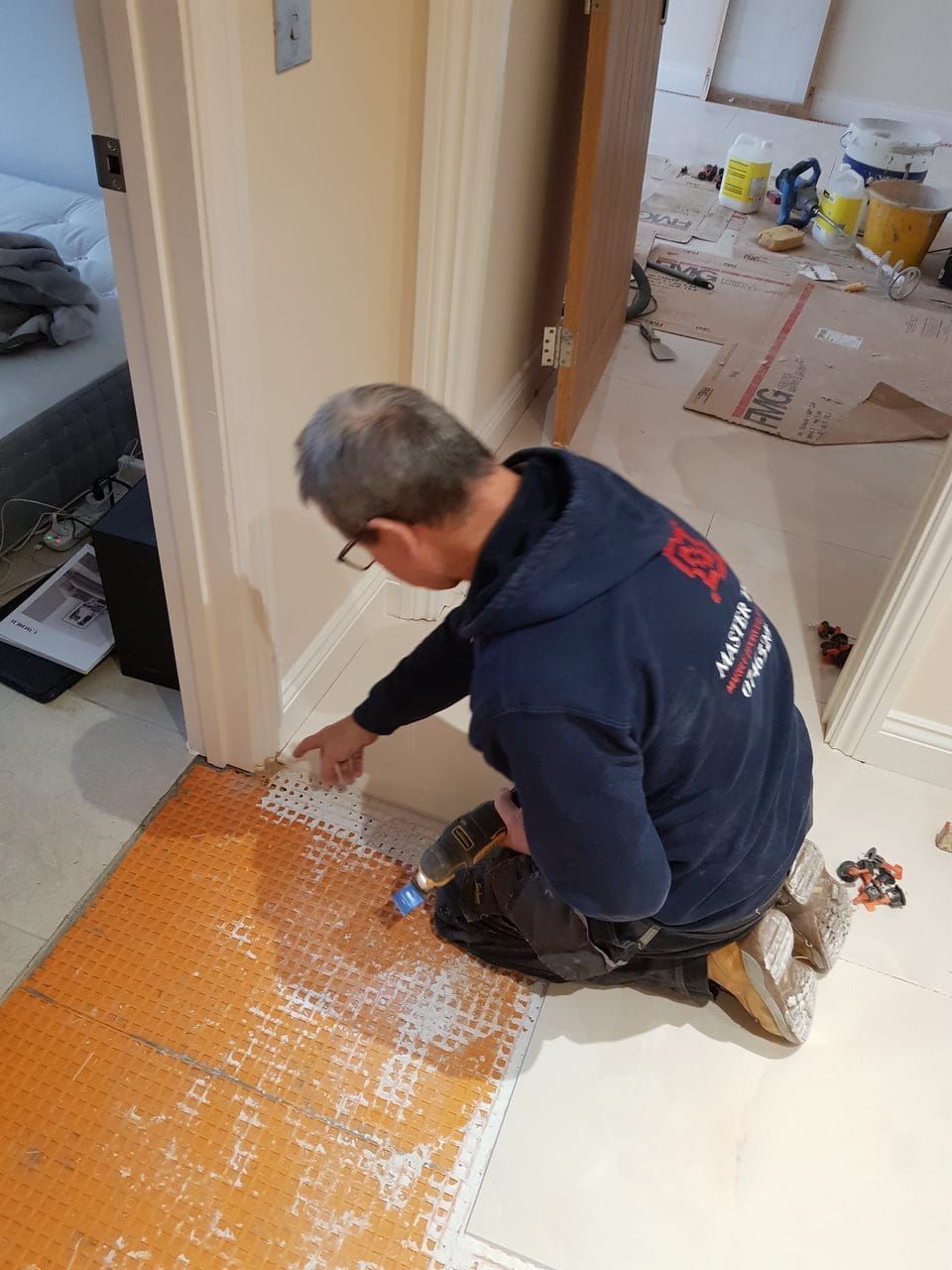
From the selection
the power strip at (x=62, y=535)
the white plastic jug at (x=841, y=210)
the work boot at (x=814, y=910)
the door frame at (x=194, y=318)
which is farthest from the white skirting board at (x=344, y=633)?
the white plastic jug at (x=841, y=210)

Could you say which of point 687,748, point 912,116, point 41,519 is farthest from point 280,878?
point 912,116

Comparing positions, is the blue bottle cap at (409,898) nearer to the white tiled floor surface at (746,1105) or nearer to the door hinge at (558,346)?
the white tiled floor surface at (746,1105)

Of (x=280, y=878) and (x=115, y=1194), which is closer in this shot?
(x=115, y=1194)

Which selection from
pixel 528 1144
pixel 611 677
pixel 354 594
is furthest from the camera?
pixel 354 594

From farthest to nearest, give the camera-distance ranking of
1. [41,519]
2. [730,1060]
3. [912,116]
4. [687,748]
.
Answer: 1. [912,116]
2. [41,519]
3. [730,1060]
4. [687,748]

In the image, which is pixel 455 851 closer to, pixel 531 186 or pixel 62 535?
pixel 62 535

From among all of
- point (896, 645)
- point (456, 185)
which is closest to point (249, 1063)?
point (896, 645)

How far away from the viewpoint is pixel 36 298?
93.0 inches

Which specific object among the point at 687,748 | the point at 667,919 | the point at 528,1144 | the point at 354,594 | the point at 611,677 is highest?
the point at 611,677

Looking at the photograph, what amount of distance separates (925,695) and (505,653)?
1.24 m

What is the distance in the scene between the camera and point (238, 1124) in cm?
134

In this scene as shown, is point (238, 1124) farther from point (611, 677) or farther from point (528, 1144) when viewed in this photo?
point (611, 677)

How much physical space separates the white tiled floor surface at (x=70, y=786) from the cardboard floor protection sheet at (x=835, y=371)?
196 cm

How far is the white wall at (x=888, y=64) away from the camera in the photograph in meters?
4.93
